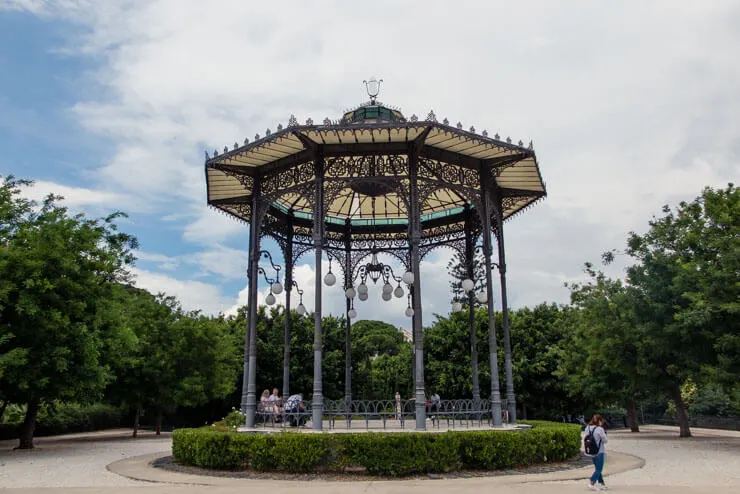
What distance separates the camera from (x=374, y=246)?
21.3 m

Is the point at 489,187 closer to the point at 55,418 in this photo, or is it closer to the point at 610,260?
the point at 610,260

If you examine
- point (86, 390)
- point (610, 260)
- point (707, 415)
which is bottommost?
point (707, 415)

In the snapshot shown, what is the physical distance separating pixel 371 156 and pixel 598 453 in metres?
8.80

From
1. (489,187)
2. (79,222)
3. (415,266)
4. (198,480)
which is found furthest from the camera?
(79,222)

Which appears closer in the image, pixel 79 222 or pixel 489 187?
pixel 489 187

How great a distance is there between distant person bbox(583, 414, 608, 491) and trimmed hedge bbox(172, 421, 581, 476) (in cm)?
172

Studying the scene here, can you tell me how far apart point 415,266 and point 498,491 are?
5.99 meters

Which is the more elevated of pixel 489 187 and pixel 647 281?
pixel 489 187

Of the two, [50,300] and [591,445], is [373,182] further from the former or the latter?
[50,300]

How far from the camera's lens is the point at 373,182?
14953 millimetres

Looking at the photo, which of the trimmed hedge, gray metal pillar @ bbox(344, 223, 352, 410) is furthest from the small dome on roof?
the trimmed hedge

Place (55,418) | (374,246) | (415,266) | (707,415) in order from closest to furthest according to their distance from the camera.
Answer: (415,266) → (374,246) → (55,418) → (707,415)

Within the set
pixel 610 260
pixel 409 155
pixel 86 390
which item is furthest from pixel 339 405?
pixel 610 260

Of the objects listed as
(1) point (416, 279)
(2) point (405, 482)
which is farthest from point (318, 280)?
(2) point (405, 482)
